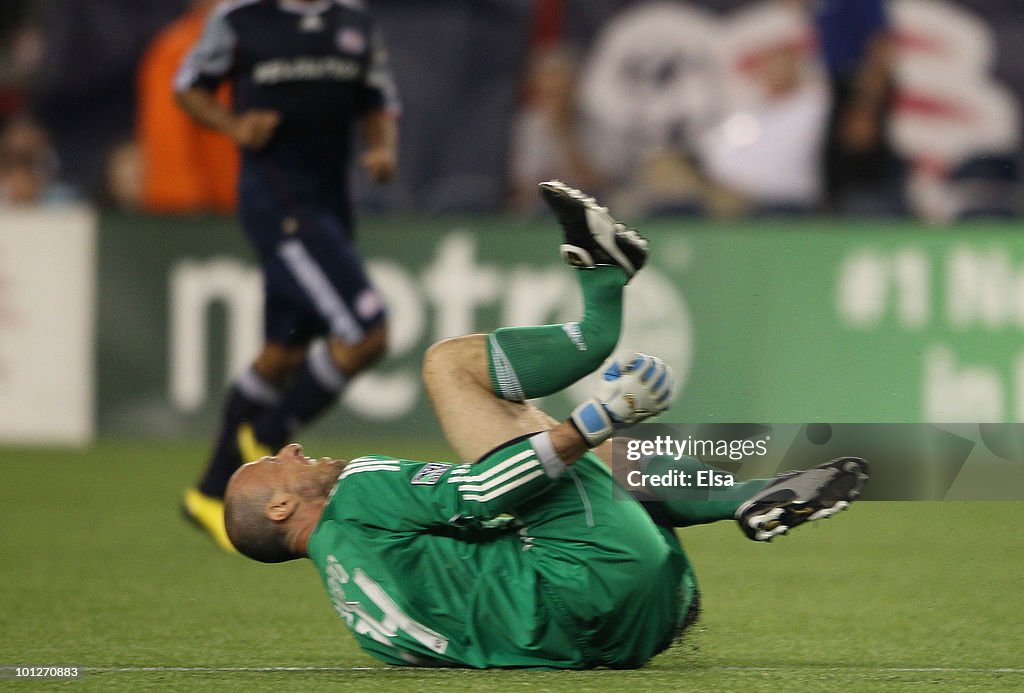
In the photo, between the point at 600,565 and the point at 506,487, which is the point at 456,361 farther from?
the point at 600,565

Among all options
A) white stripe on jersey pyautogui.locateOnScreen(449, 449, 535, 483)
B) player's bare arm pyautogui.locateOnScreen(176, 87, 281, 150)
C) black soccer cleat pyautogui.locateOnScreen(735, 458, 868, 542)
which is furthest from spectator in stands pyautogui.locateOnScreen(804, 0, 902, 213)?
white stripe on jersey pyautogui.locateOnScreen(449, 449, 535, 483)

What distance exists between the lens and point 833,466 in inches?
159

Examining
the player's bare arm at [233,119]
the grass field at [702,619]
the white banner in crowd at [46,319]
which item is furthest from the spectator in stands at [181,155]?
the grass field at [702,619]

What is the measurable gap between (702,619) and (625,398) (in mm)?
1084

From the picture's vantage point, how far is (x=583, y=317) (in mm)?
4246

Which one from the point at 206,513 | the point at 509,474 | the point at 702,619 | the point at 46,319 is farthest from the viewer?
the point at 46,319

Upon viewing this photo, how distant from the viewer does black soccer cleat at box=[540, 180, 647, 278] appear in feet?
13.8

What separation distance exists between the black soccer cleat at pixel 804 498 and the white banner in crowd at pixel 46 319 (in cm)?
589

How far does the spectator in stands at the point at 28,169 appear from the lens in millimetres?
10969

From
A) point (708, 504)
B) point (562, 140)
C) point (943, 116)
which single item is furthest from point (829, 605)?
point (943, 116)

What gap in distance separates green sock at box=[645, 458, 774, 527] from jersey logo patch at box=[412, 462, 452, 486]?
1.54ft

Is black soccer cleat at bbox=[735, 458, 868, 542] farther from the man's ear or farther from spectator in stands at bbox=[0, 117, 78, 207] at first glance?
spectator in stands at bbox=[0, 117, 78, 207]

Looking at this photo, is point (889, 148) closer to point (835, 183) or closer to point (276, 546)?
point (835, 183)

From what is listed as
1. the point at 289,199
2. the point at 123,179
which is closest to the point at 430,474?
the point at 289,199
